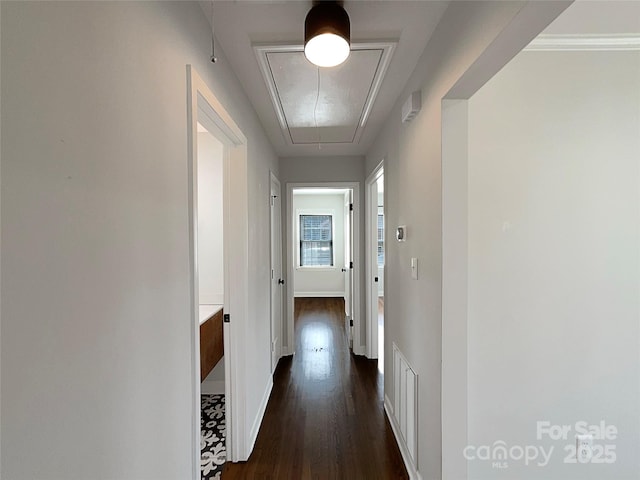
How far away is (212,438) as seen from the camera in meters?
2.18

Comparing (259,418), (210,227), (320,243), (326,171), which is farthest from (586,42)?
(320,243)

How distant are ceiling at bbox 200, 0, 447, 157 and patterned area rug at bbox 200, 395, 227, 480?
8.19 feet

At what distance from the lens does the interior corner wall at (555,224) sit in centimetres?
158

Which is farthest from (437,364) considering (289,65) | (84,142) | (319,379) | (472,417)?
(319,379)

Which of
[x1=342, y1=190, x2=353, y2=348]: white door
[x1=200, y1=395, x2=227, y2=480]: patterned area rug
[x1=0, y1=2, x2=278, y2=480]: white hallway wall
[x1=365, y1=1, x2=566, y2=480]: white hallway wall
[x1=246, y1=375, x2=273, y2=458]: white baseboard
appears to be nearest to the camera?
[x1=0, y1=2, x2=278, y2=480]: white hallway wall

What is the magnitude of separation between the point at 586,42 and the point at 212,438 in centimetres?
339

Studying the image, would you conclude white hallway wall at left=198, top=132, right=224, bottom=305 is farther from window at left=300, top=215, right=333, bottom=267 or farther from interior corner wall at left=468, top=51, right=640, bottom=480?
window at left=300, top=215, right=333, bottom=267

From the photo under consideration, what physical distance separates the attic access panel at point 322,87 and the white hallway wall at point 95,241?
0.63m

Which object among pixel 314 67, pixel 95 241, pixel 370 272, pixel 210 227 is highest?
pixel 314 67

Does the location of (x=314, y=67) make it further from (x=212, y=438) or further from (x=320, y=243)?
(x=320, y=243)

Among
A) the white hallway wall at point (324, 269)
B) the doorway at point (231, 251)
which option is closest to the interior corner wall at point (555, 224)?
the doorway at point (231, 251)

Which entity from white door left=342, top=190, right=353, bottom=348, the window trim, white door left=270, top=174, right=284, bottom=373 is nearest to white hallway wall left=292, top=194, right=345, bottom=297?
the window trim

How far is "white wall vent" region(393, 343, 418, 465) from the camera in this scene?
1.79 m

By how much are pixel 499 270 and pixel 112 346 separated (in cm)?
171
